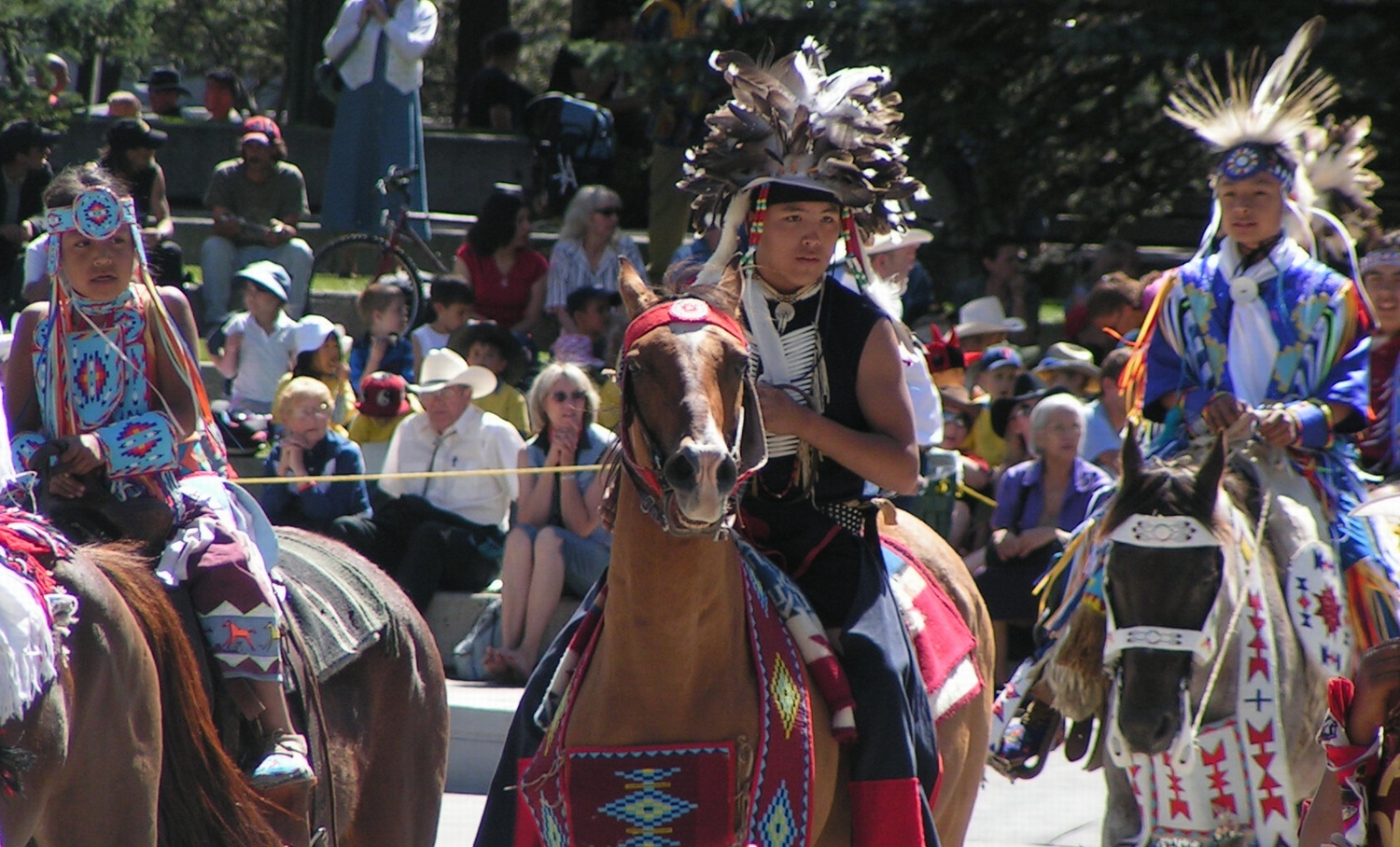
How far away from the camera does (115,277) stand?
17.5ft

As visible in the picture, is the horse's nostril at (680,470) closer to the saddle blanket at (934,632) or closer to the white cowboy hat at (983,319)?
the saddle blanket at (934,632)

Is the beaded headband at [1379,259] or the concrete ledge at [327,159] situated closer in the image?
the beaded headband at [1379,259]

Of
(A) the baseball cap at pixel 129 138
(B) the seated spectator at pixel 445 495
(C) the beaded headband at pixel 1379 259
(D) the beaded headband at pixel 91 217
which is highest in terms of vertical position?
(C) the beaded headband at pixel 1379 259

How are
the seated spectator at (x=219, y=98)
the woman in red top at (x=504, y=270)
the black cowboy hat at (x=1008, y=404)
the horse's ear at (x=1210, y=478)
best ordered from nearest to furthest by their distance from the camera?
the horse's ear at (x=1210, y=478), the black cowboy hat at (x=1008, y=404), the woman in red top at (x=504, y=270), the seated spectator at (x=219, y=98)

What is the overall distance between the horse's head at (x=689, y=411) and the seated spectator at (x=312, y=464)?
5613mm

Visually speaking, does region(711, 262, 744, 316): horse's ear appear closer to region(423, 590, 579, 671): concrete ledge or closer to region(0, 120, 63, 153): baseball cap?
region(423, 590, 579, 671): concrete ledge

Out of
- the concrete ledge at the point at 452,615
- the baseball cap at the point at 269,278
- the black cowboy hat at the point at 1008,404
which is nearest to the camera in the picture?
the concrete ledge at the point at 452,615

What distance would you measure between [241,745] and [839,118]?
2.51 m

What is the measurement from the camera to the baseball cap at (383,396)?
1030 cm

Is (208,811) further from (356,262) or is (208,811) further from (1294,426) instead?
(356,262)

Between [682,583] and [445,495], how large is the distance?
6037 mm

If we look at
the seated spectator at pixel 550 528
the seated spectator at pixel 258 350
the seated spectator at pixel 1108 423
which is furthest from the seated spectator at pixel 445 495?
the seated spectator at pixel 1108 423

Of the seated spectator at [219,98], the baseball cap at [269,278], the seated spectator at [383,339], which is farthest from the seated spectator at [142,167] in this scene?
the seated spectator at [219,98]

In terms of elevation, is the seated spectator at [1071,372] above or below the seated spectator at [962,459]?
above
